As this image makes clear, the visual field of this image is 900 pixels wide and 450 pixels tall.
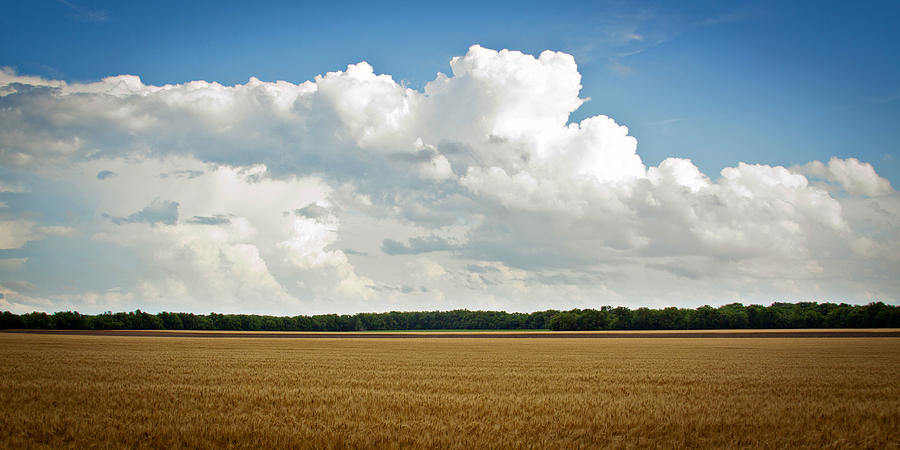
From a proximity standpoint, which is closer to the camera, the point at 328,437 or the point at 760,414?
the point at 328,437

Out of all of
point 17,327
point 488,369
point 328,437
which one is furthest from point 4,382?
point 17,327

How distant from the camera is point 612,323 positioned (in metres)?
139

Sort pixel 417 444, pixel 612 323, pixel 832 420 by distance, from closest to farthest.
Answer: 1. pixel 417 444
2. pixel 832 420
3. pixel 612 323

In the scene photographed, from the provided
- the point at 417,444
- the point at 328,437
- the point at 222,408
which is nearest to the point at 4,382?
the point at 222,408

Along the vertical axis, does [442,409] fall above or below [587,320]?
above

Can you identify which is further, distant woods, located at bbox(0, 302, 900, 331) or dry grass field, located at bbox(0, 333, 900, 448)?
distant woods, located at bbox(0, 302, 900, 331)

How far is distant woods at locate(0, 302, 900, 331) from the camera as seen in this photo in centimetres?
12312

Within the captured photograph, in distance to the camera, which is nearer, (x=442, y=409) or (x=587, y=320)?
(x=442, y=409)

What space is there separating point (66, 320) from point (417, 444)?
5928 inches

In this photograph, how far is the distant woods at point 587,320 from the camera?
404ft

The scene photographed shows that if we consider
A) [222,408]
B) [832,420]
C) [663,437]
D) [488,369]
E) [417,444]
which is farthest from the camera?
[488,369]

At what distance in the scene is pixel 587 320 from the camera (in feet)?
457

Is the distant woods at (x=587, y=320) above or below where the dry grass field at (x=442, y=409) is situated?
below

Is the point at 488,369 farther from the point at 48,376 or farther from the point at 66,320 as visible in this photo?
the point at 66,320
